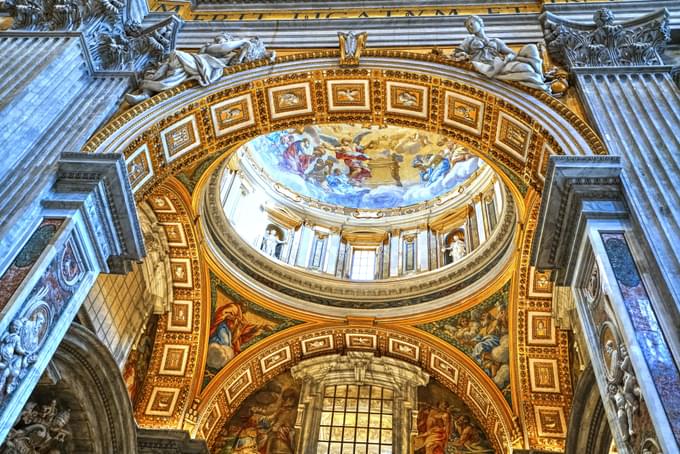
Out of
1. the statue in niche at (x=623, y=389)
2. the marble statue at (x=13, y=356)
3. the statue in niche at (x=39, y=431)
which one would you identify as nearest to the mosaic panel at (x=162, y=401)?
the statue in niche at (x=39, y=431)

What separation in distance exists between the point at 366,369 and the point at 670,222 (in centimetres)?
924

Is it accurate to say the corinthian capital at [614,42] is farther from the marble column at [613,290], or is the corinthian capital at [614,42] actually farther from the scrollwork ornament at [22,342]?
the scrollwork ornament at [22,342]

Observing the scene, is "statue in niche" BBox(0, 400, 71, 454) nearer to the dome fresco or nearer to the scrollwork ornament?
the scrollwork ornament

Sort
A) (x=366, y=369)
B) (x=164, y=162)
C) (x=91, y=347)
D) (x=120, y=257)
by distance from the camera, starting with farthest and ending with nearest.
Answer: (x=366, y=369) → (x=91, y=347) → (x=164, y=162) → (x=120, y=257)

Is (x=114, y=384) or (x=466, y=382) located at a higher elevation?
(x=466, y=382)

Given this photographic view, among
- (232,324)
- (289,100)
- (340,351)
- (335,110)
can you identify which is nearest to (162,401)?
(232,324)

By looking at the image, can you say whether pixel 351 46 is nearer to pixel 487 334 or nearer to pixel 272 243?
pixel 487 334

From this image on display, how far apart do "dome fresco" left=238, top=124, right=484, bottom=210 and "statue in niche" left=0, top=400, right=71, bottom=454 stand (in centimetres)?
874

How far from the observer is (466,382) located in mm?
13492

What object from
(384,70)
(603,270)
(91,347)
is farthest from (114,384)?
(603,270)

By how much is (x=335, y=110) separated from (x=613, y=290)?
5.76 metres

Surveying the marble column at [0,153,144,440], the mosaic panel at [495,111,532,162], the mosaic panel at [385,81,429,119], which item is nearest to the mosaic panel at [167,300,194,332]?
the marble column at [0,153,144,440]

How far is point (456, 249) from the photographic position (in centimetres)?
1550

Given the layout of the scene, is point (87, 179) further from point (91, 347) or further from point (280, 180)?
point (280, 180)
